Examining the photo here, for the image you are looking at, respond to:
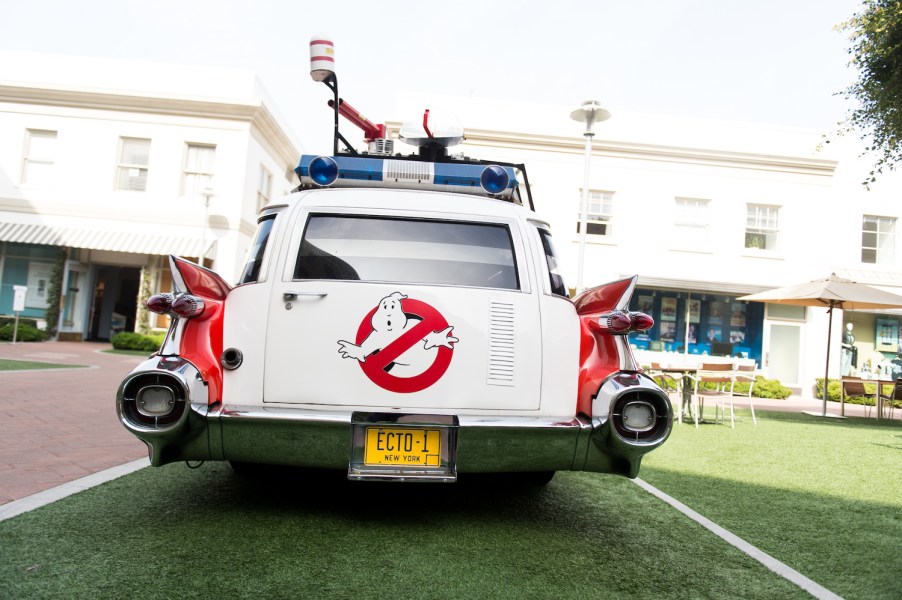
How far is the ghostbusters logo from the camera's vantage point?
279cm

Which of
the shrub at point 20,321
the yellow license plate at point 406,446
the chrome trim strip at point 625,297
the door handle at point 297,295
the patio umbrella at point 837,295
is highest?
the patio umbrella at point 837,295

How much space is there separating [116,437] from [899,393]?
12.3 meters

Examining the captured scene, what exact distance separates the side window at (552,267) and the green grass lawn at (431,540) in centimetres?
127

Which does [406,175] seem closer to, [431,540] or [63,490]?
[431,540]

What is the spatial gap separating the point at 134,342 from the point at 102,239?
350cm

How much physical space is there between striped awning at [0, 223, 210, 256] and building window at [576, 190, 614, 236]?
11940 mm

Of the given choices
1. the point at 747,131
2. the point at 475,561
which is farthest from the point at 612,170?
the point at 475,561

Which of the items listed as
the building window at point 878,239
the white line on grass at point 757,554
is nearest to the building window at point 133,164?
the white line on grass at point 757,554

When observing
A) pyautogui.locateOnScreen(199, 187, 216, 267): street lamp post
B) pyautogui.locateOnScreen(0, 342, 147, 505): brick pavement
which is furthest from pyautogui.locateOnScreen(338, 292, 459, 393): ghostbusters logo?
pyautogui.locateOnScreen(199, 187, 216, 267): street lamp post

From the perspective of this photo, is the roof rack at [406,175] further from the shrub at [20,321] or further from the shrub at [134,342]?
the shrub at [20,321]

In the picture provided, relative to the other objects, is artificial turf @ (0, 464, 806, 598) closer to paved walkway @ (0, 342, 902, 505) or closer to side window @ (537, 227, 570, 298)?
paved walkway @ (0, 342, 902, 505)

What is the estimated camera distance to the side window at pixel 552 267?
313 centimetres

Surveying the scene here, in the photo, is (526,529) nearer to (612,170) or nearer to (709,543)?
(709,543)

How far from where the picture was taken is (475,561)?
268 cm
